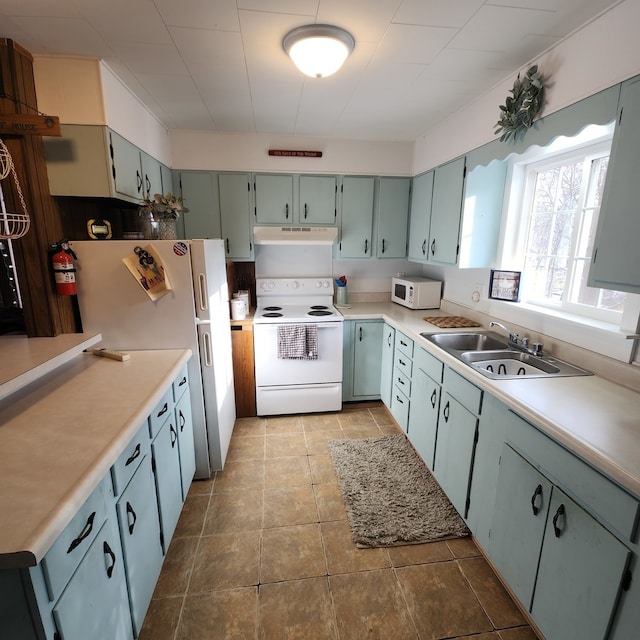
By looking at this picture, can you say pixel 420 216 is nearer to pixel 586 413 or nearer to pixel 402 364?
pixel 402 364

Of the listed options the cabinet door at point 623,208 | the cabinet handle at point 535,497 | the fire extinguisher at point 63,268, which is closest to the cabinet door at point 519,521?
the cabinet handle at point 535,497

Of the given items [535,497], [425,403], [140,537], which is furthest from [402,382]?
[140,537]

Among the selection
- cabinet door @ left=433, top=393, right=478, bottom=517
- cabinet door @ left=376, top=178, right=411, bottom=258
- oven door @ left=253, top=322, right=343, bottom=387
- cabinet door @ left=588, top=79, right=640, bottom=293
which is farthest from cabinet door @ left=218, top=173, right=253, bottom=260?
cabinet door @ left=588, top=79, right=640, bottom=293

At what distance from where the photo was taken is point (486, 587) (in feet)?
5.34

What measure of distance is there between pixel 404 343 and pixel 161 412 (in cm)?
175

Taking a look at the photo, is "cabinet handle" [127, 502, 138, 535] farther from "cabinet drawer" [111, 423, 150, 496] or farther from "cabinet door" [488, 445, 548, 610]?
"cabinet door" [488, 445, 548, 610]

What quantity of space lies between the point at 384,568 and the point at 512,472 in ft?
2.63

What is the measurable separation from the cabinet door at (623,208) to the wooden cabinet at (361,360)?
1.89 m

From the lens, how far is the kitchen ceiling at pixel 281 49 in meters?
1.37

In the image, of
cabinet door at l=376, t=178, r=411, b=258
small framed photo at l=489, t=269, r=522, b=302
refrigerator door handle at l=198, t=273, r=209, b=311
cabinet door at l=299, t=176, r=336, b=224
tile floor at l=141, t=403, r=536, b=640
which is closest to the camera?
tile floor at l=141, t=403, r=536, b=640

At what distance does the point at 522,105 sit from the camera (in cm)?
175

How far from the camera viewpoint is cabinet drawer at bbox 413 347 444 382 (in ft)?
6.91

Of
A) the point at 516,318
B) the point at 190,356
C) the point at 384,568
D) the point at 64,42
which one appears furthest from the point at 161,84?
the point at 384,568

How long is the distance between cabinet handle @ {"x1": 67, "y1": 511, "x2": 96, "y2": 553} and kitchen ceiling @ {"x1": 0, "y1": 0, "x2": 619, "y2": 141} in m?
1.81
